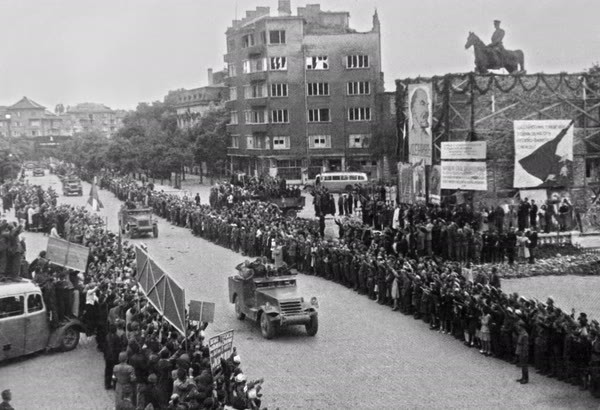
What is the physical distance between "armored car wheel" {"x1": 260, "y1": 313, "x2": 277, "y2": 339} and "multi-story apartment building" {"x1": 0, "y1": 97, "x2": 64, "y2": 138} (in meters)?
163

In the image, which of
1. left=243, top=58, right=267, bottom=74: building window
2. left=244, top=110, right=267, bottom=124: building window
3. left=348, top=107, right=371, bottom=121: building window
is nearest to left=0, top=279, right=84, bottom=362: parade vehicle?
left=348, top=107, right=371, bottom=121: building window

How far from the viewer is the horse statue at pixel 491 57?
3438 centimetres

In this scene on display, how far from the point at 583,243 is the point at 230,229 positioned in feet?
48.3

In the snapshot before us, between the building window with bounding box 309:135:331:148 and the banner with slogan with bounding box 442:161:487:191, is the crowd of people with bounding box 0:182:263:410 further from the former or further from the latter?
the building window with bounding box 309:135:331:148

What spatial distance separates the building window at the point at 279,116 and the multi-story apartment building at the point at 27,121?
4741 inches

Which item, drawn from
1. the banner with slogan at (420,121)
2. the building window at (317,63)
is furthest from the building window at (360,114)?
the banner with slogan at (420,121)

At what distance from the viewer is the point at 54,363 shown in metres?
16.8

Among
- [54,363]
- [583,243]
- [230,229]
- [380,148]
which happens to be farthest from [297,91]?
[54,363]

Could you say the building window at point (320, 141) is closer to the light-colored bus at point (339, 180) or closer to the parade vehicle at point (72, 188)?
the light-colored bus at point (339, 180)

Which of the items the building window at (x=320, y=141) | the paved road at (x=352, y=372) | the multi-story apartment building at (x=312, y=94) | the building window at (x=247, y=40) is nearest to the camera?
the paved road at (x=352, y=372)

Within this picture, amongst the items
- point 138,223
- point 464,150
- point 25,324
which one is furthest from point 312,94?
point 25,324

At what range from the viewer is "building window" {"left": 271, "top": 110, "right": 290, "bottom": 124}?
207ft

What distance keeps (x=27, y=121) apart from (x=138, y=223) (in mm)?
148455

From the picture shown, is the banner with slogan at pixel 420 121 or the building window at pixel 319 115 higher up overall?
the building window at pixel 319 115
